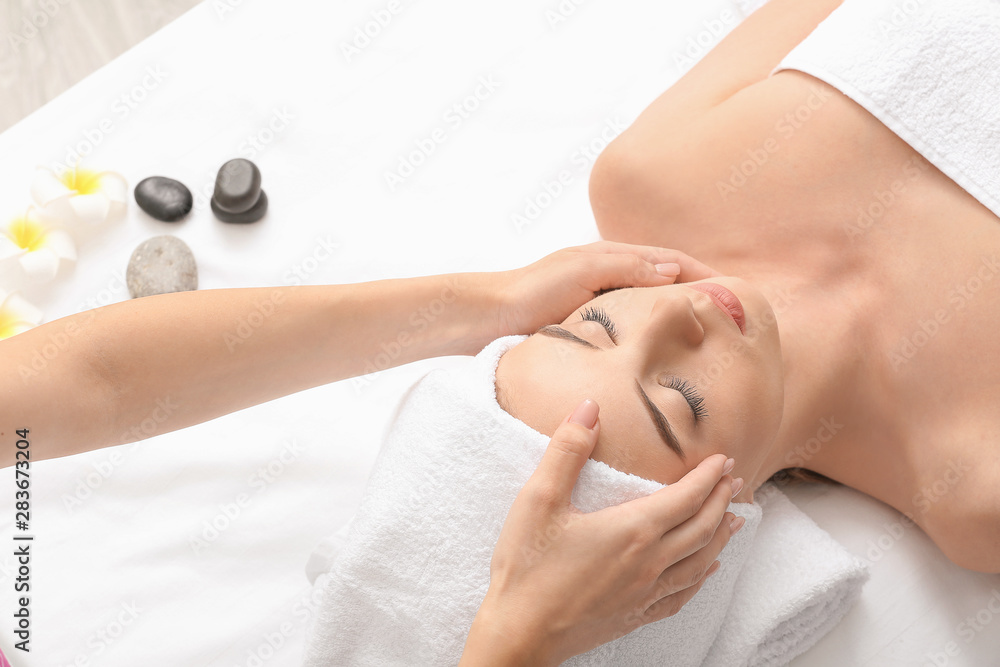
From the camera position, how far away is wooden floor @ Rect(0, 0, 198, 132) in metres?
2.31

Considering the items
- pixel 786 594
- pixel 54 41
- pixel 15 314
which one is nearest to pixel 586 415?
pixel 786 594

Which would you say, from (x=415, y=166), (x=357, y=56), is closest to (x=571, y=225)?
(x=415, y=166)

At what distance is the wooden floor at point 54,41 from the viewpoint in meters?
2.31

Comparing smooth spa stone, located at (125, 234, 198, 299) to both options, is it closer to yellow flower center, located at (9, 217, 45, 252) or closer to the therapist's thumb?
yellow flower center, located at (9, 217, 45, 252)

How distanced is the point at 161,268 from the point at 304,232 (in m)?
0.32

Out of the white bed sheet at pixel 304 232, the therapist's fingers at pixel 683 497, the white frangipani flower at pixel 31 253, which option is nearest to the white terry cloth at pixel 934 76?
the white bed sheet at pixel 304 232

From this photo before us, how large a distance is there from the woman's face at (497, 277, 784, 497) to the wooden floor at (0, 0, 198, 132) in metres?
1.95

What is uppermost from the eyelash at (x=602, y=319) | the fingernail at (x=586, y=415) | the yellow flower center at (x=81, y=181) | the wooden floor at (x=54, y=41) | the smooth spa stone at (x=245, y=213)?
the wooden floor at (x=54, y=41)

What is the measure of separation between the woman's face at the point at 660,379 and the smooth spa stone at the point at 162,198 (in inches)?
37.7

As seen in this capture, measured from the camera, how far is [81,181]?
170cm

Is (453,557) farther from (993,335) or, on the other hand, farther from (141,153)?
(141,153)

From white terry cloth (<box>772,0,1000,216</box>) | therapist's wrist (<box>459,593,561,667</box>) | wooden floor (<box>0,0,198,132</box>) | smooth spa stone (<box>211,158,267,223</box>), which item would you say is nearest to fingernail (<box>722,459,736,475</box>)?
therapist's wrist (<box>459,593,561,667</box>)

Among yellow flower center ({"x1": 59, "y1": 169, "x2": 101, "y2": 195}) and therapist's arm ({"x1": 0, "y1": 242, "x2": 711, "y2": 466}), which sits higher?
yellow flower center ({"x1": 59, "y1": 169, "x2": 101, "y2": 195})

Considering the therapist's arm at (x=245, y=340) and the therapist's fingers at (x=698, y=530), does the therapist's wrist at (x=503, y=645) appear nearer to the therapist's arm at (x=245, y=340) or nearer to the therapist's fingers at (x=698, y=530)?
the therapist's fingers at (x=698, y=530)
